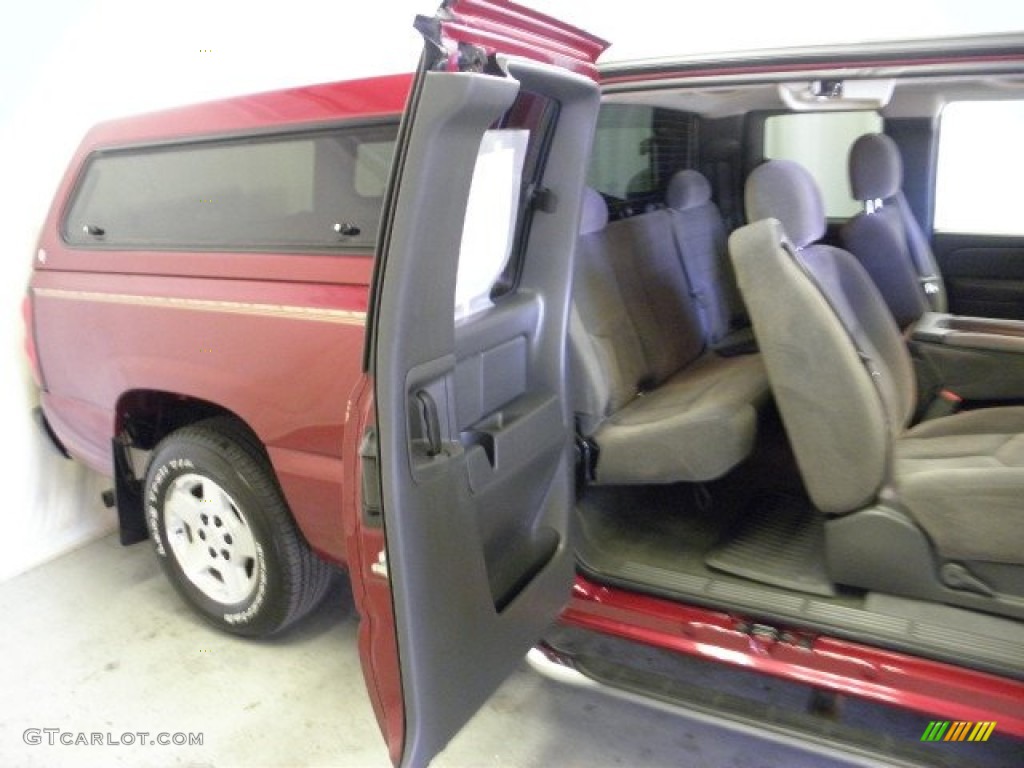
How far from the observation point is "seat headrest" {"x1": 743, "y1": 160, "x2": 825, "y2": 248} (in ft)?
8.41

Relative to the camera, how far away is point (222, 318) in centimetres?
244

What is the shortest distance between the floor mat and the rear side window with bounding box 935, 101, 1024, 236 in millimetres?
2254

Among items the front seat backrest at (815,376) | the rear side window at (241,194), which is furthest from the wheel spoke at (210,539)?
the front seat backrest at (815,376)

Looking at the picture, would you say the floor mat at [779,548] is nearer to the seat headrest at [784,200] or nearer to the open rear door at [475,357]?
the open rear door at [475,357]

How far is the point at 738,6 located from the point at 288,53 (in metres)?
2.07

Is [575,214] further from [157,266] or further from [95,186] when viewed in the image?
[95,186]

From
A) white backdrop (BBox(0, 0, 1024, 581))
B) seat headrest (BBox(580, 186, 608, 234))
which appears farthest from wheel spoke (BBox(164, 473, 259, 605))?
seat headrest (BBox(580, 186, 608, 234))

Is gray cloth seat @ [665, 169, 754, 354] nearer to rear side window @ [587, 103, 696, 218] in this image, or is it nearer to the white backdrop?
rear side window @ [587, 103, 696, 218]

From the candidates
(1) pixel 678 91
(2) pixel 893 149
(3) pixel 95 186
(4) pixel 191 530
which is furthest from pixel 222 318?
(2) pixel 893 149

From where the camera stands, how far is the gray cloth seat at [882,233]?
370 cm

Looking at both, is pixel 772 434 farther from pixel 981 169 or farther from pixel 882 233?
pixel 981 169

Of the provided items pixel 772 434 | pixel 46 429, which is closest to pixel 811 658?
pixel 772 434

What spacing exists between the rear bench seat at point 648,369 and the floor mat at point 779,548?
23 centimetres

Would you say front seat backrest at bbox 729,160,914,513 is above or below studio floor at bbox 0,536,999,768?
above
